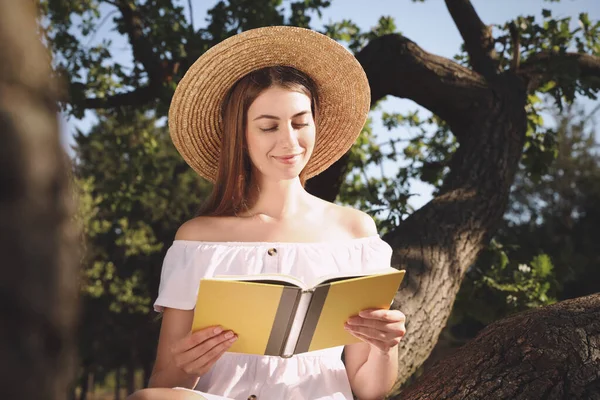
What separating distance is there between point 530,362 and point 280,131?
1.28m

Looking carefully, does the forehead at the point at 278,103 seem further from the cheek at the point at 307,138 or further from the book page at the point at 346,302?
the book page at the point at 346,302

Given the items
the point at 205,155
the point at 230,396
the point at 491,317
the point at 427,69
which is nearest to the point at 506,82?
the point at 427,69

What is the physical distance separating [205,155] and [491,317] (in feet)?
9.61

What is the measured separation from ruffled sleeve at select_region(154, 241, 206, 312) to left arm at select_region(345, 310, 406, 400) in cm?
62

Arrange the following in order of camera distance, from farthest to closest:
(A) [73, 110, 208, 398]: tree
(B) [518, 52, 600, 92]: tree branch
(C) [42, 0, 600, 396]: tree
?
(A) [73, 110, 208, 398]: tree < (B) [518, 52, 600, 92]: tree branch < (C) [42, 0, 600, 396]: tree

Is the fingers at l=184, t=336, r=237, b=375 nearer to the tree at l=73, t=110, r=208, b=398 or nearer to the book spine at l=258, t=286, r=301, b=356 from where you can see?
the book spine at l=258, t=286, r=301, b=356

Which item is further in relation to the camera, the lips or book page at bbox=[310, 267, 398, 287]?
the lips

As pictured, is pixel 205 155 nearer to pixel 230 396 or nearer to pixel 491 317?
pixel 230 396

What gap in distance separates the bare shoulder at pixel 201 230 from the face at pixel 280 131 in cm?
30

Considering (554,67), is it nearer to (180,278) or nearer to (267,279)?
(180,278)

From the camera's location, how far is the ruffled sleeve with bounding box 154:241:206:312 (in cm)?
256

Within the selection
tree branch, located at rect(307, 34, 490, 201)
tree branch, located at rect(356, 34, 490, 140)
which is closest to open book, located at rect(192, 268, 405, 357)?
tree branch, located at rect(307, 34, 490, 201)

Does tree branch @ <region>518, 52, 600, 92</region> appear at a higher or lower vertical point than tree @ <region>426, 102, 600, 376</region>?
higher

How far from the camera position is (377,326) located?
7.85 feet
